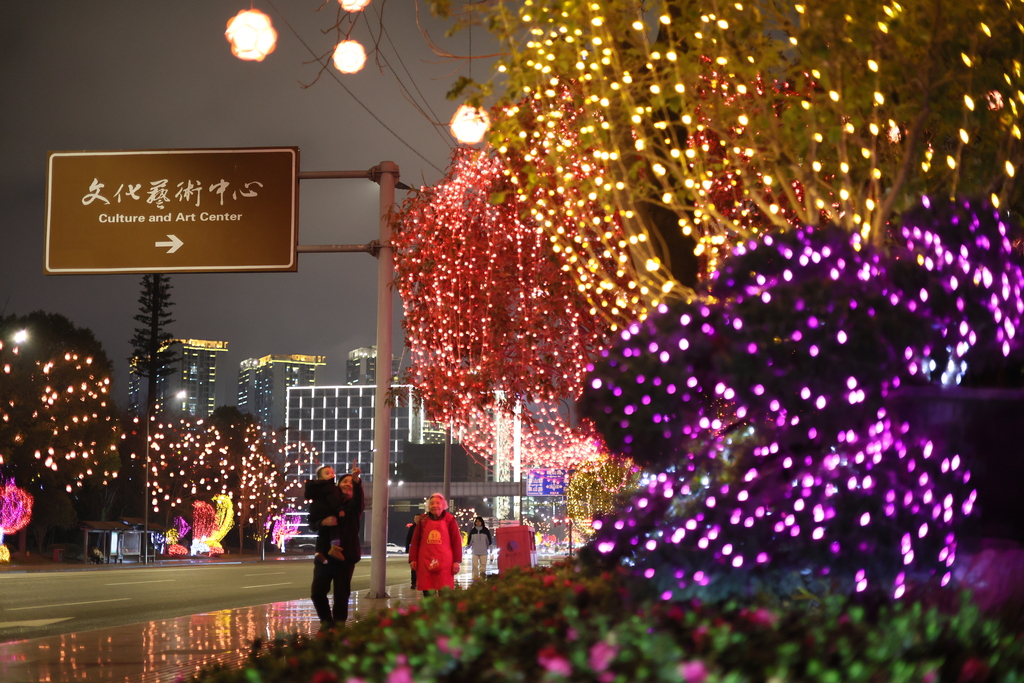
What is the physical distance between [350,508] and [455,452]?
415 ft

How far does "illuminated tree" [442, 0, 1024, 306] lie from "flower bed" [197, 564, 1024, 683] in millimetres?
3045

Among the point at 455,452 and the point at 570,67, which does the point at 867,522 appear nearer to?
the point at 570,67

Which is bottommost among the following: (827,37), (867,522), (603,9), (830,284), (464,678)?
(464,678)

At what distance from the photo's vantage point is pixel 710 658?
3594 millimetres

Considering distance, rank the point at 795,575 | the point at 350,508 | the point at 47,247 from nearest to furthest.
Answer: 1. the point at 795,575
2. the point at 350,508
3. the point at 47,247

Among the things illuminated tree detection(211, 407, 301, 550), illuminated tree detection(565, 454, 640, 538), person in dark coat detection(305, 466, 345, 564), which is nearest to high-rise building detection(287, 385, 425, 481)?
illuminated tree detection(211, 407, 301, 550)

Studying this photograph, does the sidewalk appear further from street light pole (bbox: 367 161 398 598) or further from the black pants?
street light pole (bbox: 367 161 398 598)

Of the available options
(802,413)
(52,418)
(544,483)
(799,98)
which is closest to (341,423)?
(544,483)

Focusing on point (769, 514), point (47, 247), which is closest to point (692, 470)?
point (769, 514)

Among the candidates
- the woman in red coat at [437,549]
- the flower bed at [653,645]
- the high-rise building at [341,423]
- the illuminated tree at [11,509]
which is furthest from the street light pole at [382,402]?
the high-rise building at [341,423]

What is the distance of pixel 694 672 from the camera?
330cm

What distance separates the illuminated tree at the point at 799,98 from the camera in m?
6.81

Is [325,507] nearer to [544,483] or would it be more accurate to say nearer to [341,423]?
[544,483]

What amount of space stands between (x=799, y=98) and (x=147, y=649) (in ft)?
26.5
